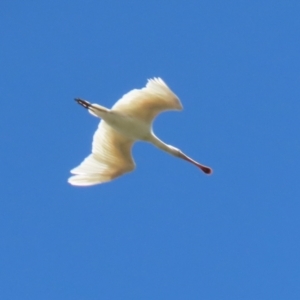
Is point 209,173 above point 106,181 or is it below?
above

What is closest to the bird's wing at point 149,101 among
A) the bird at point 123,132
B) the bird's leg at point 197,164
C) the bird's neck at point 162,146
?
the bird at point 123,132

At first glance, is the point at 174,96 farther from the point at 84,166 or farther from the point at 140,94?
the point at 84,166

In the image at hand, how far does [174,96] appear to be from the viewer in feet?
68.2

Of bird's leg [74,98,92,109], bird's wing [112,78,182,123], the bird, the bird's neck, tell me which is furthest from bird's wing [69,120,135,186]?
bird's wing [112,78,182,123]

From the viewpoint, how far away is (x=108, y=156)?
23859 mm

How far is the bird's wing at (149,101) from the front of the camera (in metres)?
20.7

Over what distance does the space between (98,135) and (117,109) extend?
1762 millimetres

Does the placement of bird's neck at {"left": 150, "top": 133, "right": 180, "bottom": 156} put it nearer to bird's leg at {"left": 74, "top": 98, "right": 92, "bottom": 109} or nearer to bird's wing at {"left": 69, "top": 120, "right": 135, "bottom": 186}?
bird's wing at {"left": 69, "top": 120, "right": 135, "bottom": 186}

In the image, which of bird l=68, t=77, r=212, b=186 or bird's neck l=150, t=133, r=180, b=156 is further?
bird's neck l=150, t=133, r=180, b=156

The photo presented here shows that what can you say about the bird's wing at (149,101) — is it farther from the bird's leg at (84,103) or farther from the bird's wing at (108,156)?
the bird's wing at (108,156)

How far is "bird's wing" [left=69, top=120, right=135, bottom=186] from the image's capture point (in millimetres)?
23641

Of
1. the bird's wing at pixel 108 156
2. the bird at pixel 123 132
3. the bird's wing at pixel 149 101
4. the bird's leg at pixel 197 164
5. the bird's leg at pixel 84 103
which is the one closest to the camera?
the bird's wing at pixel 149 101

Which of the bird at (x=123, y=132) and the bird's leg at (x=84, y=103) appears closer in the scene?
the bird at (x=123, y=132)

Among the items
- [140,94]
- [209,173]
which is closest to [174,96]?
Result: [140,94]
